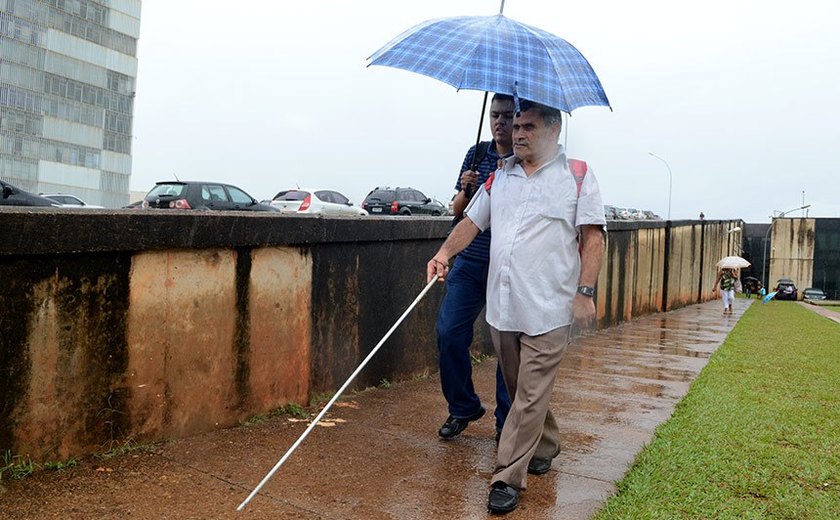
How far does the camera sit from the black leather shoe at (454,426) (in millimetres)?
4703

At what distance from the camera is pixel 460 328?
15.2ft

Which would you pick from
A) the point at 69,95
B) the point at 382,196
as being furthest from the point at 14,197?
the point at 69,95

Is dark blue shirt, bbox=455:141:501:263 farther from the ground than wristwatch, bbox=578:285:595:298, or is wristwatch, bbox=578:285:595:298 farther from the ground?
dark blue shirt, bbox=455:141:501:263

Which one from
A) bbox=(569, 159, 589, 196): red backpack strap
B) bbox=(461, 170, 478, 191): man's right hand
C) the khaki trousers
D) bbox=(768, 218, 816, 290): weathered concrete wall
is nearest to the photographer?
the khaki trousers

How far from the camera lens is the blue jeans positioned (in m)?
4.61

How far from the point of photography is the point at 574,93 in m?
4.12

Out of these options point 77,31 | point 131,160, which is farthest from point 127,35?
point 131,160

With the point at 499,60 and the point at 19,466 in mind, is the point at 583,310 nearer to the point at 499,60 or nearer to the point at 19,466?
the point at 499,60

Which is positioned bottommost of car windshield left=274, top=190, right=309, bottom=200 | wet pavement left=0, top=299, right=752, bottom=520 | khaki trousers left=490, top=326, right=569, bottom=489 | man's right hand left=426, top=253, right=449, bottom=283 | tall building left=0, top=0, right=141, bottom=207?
wet pavement left=0, top=299, right=752, bottom=520

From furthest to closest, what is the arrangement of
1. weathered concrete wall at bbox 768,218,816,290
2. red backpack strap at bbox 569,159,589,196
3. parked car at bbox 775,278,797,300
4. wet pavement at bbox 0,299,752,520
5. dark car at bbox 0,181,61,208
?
1. weathered concrete wall at bbox 768,218,816,290
2. parked car at bbox 775,278,797,300
3. dark car at bbox 0,181,61,208
4. red backpack strap at bbox 569,159,589,196
5. wet pavement at bbox 0,299,752,520

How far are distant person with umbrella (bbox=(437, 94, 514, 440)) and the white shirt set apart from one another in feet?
1.99

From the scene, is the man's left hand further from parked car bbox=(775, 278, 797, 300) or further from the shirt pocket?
parked car bbox=(775, 278, 797, 300)

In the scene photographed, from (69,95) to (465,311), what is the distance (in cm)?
8504

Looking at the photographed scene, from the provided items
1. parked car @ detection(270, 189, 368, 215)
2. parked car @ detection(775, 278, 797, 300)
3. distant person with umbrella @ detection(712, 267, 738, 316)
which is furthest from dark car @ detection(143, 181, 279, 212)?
parked car @ detection(775, 278, 797, 300)
